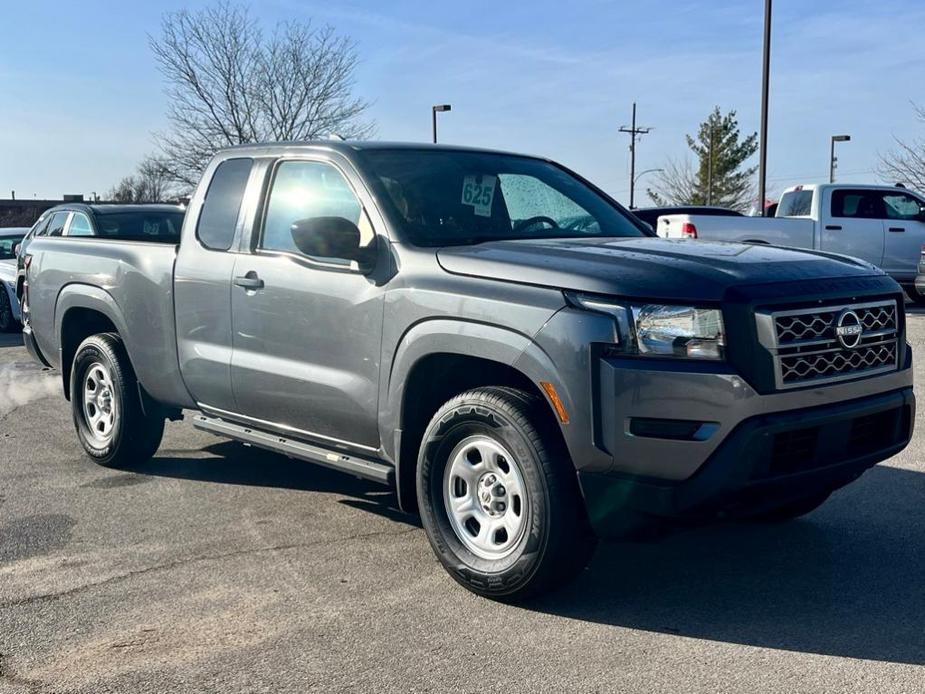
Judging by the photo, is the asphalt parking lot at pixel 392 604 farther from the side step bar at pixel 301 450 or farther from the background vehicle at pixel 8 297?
the background vehicle at pixel 8 297

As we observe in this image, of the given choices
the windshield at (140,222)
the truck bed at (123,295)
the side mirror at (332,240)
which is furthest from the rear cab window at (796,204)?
the side mirror at (332,240)

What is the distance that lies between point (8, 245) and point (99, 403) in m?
11.7

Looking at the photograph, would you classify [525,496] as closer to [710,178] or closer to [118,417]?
[118,417]

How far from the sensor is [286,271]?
16.9ft

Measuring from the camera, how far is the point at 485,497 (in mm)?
4352

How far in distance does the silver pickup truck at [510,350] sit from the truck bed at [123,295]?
0.03m

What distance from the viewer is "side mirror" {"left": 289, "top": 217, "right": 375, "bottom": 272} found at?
463 cm

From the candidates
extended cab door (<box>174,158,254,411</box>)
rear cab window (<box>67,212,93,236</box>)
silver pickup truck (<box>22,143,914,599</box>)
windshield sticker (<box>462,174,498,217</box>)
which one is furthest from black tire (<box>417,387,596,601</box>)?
rear cab window (<box>67,212,93,236</box>)

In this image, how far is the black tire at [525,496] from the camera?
401 centimetres

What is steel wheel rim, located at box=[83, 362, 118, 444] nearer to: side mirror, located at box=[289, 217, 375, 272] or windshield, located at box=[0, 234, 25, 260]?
side mirror, located at box=[289, 217, 375, 272]

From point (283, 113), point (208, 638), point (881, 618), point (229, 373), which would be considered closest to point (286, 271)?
point (229, 373)

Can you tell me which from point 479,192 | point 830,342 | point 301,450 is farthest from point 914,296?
point 301,450

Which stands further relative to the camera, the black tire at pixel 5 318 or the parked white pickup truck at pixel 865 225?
the parked white pickup truck at pixel 865 225

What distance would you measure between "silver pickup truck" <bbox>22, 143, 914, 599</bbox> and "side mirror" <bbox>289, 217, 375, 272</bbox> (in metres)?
0.01
